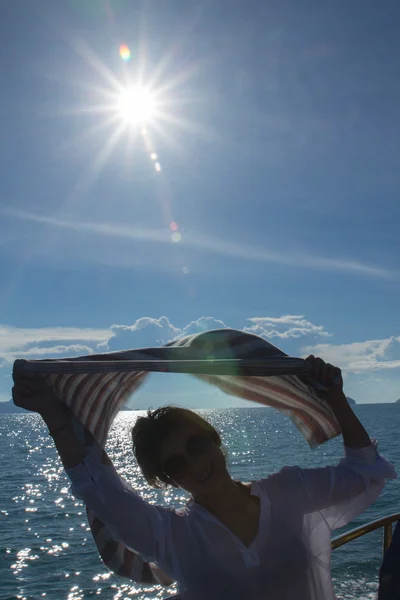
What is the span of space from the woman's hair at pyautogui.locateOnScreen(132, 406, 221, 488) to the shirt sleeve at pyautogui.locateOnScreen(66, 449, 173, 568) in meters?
0.20

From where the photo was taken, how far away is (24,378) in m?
2.65

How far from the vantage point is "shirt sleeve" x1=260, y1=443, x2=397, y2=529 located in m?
2.67

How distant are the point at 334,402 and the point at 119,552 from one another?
4.90 feet

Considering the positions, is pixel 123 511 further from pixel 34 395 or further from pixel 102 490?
pixel 34 395

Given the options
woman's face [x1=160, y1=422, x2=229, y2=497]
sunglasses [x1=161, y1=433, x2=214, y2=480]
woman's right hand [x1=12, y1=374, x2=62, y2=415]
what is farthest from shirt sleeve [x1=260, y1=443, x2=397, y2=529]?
woman's right hand [x1=12, y1=374, x2=62, y2=415]

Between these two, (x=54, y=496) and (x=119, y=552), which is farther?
(x=54, y=496)

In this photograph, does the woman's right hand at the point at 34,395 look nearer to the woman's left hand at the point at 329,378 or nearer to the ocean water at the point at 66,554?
the woman's left hand at the point at 329,378

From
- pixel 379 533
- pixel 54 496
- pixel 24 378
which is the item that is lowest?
pixel 379 533

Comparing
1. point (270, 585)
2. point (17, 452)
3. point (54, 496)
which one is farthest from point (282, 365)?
point (17, 452)

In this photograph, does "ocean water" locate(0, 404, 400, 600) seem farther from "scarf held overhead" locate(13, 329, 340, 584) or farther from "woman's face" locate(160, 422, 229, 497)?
"woman's face" locate(160, 422, 229, 497)

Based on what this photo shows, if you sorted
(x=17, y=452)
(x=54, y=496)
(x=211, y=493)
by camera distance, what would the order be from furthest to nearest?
(x=17, y=452)
(x=54, y=496)
(x=211, y=493)

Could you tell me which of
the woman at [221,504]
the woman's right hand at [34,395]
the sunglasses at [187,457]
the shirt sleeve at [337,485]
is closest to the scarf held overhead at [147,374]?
the woman's right hand at [34,395]

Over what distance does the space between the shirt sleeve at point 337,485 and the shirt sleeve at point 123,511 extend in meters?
0.66

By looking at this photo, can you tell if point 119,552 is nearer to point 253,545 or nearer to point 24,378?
point 253,545
